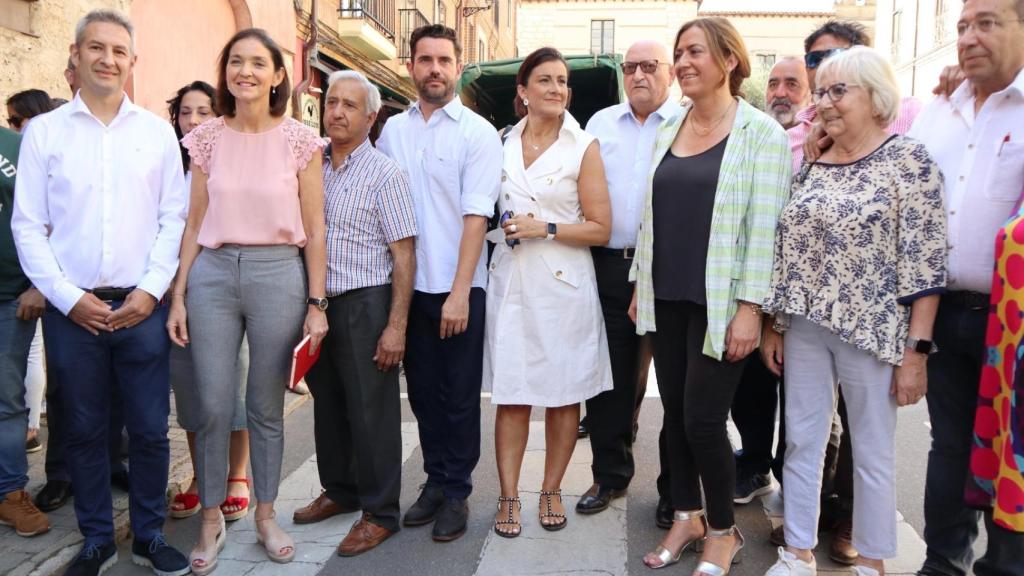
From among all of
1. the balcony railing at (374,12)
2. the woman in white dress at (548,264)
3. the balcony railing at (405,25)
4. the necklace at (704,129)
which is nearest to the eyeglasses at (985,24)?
the necklace at (704,129)

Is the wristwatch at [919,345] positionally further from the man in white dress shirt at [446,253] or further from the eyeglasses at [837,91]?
the man in white dress shirt at [446,253]

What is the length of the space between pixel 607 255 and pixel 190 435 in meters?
2.22

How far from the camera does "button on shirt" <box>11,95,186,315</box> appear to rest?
312 centimetres

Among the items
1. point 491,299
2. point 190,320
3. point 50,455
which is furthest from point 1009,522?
point 50,455

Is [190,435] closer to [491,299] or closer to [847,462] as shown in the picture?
[491,299]

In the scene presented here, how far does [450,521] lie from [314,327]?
3.77 feet

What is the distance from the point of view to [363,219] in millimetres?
3479

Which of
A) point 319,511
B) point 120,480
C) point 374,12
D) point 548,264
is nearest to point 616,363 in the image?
point 548,264

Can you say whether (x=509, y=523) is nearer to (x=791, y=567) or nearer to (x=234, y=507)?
(x=791, y=567)

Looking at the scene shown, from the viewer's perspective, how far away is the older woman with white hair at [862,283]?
2.75m

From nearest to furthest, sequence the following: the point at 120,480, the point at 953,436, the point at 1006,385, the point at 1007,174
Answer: the point at 1006,385, the point at 1007,174, the point at 953,436, the point at 120,480

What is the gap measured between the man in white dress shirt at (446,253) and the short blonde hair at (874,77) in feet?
5.01

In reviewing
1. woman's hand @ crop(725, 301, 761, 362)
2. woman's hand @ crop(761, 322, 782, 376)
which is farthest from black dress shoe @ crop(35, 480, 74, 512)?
woman's hand @ crop(761, 322, 782, 376)

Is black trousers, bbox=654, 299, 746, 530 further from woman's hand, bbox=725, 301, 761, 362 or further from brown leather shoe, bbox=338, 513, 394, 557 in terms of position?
brown leather shoe, bbox=338, 513, 394, 557
